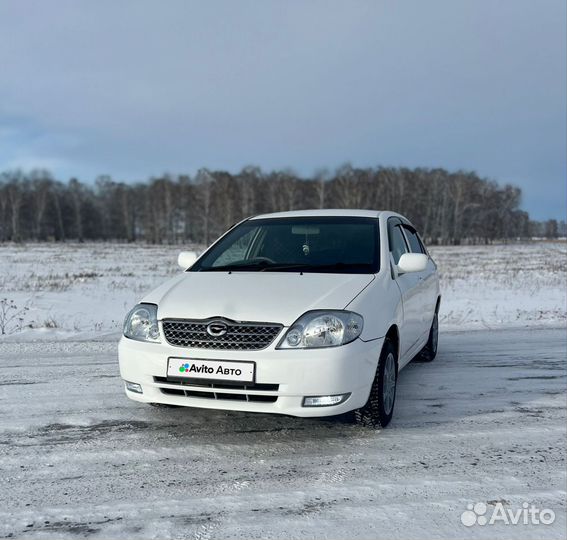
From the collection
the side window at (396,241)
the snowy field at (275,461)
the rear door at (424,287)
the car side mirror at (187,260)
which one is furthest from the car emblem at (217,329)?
the rear door at (424,287)

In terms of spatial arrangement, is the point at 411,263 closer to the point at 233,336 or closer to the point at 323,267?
the point at 323,267

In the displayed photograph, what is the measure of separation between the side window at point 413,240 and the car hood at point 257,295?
1958 millimetres

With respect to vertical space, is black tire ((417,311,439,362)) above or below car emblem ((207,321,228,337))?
below

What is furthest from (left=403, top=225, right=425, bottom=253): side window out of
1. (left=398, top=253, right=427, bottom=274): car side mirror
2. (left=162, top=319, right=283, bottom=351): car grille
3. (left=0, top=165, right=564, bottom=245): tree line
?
(left=0, top=165, right=564, bottom=245): tree line

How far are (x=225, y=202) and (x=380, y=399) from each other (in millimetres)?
66889

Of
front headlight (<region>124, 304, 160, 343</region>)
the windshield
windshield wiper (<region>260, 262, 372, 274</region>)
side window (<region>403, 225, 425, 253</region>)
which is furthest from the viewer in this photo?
side window (<region>403, 225, 425, 253</region>)

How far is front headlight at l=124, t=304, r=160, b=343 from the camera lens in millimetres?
3463

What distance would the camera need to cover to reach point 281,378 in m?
3.14

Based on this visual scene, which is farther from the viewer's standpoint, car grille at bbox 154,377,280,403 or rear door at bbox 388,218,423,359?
rear door at bbox 388,218,423,359

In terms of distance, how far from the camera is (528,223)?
332ft

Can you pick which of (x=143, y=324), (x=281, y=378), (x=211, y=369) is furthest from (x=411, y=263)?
(x=143, y=324)

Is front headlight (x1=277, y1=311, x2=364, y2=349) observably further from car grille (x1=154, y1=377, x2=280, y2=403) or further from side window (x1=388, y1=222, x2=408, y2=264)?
side window (x1=388, y1=222, x2=408, y2=264)

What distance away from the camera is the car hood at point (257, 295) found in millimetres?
3293

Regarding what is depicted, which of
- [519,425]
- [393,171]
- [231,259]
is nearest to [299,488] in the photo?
[519,425]
